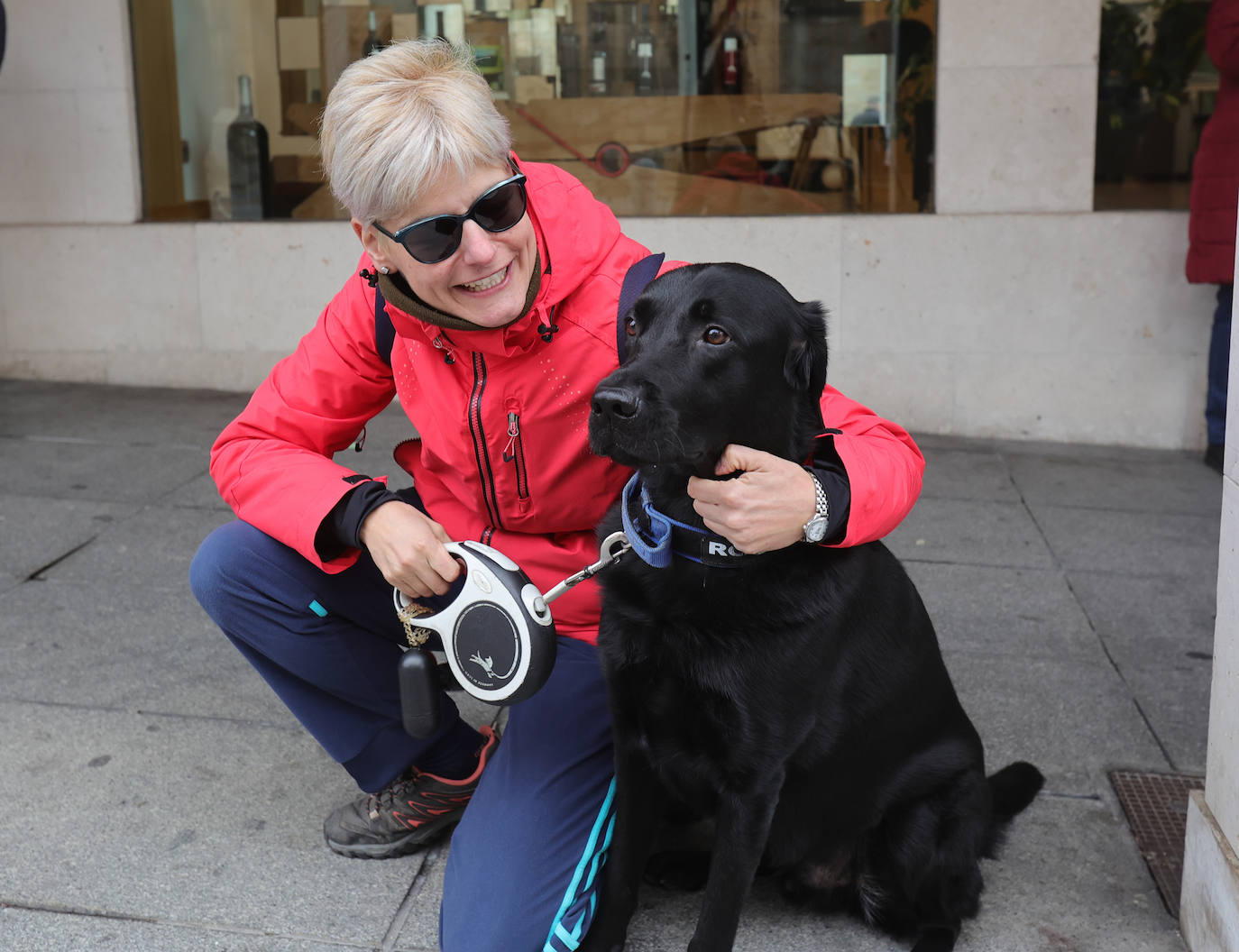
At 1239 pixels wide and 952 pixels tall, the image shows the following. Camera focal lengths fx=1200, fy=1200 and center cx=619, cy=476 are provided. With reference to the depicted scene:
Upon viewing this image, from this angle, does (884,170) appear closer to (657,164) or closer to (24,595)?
(657,164)

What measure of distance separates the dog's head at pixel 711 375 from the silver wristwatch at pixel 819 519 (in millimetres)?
114

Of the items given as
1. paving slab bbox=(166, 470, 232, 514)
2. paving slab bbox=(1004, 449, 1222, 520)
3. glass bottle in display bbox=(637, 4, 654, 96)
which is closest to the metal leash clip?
paving slab bbox=(166, 470, 232, 514)

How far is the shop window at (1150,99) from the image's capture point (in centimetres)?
546

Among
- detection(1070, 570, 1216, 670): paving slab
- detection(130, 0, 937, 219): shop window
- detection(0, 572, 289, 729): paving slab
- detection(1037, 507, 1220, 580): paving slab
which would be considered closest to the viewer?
detection(0, 572, 289, 729): paving slab

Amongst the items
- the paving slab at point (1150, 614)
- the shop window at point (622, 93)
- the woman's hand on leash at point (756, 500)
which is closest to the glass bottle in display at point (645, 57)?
→ the shop window at point (622, 93)

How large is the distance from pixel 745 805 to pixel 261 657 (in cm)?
106

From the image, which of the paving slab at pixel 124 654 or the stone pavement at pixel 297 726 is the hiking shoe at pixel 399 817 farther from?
the paving slab at pixel 124 654

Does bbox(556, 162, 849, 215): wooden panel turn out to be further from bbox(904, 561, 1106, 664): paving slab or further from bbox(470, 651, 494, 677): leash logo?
bbox(470, 651, 494, 677): leash logo

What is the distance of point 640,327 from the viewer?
Result: 6.39ft

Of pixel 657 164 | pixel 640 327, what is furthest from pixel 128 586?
pixel 657 164

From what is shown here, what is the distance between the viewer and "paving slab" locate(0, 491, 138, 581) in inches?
153

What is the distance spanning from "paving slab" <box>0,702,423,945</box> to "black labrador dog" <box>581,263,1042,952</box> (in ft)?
1.88

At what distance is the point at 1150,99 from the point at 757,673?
4.76 m

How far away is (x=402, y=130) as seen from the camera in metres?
2.01
